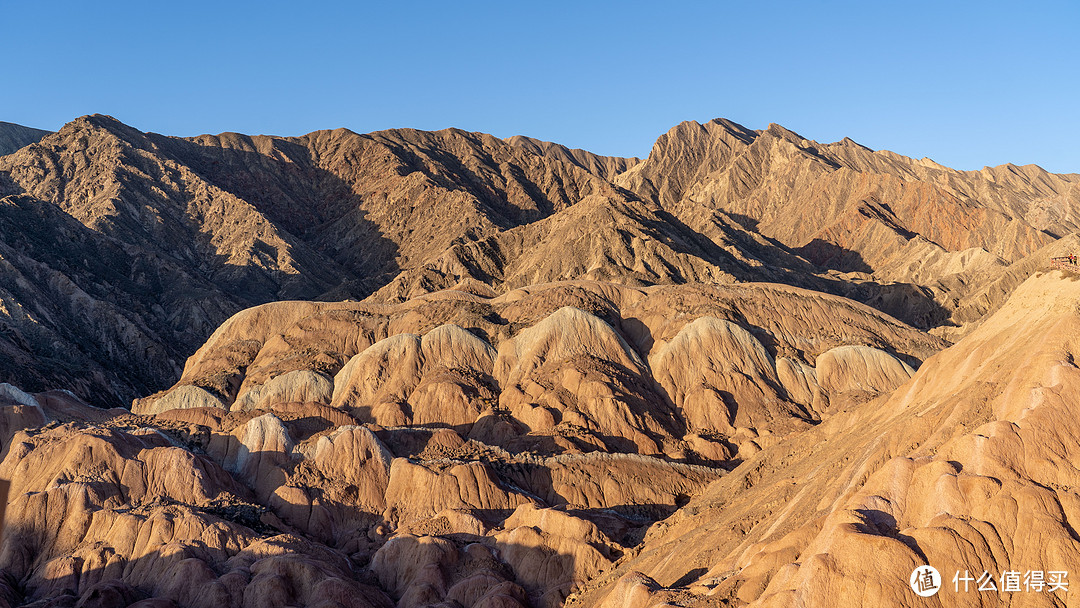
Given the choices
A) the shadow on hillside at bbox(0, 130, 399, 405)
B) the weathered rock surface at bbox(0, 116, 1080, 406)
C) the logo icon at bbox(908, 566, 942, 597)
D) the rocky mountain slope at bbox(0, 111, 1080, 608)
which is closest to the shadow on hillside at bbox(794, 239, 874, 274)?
the weathered rock surface at bbox(0, 116, 1080, 406)

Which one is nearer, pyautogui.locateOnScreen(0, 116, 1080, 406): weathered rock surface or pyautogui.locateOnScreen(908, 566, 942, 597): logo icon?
pyautogui.locateOnScreen(908, 566, 942, 597): logo icon

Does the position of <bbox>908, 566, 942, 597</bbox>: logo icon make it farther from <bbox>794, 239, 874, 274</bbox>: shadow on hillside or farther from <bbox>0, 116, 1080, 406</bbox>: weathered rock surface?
<bbox>794, 239, 874, 274</bbox>: shadow on hillside

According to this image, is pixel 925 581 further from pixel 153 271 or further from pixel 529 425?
pixel 153 271

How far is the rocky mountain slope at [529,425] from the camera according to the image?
104ft

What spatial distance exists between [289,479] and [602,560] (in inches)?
929

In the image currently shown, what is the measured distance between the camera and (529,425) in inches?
2926

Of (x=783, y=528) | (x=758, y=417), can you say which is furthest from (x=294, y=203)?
(x=783, y=528)

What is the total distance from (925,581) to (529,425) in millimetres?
48873

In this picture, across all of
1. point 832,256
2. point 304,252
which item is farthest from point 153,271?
point 832,256

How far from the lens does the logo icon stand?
87.1 feet

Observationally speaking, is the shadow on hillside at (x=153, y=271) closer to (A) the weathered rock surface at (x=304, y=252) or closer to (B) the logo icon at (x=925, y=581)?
(A) the weathered rock surface at (x=304, y=252)

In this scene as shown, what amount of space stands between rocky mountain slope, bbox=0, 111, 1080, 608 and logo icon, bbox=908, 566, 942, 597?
25 cm

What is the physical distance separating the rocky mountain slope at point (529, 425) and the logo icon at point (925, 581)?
0.84 ft

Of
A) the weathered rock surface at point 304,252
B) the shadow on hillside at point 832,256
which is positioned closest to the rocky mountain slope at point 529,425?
the weathered rock surface at point 304,252
